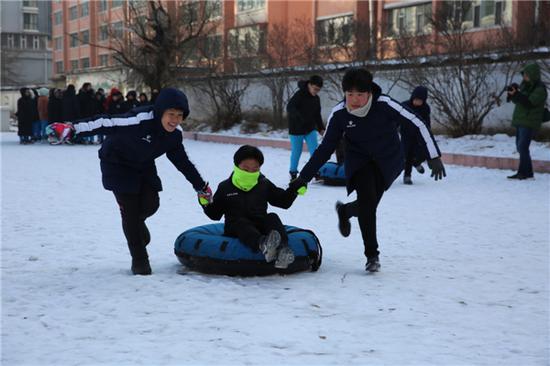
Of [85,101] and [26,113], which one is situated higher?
[85,101]

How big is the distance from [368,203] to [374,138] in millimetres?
496

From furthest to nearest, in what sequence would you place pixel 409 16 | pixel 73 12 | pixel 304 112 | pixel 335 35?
1. pixel 73 12
2. pixel 409 16
3. pixel 335 35
4. pixel 304 112

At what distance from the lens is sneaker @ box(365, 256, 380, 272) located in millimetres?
5312

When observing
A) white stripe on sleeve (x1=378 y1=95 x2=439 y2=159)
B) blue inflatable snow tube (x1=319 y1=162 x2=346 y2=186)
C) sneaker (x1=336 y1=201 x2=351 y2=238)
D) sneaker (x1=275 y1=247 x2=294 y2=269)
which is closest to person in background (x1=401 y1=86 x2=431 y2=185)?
blue inflatable snow tube (x1=319 y1=162 x2=346 y2=186)

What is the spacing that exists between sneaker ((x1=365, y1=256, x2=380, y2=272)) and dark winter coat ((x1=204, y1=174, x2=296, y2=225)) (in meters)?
0.75

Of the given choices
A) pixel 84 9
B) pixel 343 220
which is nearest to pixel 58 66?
pixel 84 9

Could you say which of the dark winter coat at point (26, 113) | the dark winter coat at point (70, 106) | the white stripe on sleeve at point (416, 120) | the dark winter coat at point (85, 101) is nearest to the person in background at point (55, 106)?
the dark winter coat at point (70, 106)

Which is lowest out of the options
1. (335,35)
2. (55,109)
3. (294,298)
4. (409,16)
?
(294,298)

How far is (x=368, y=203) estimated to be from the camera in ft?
17.6

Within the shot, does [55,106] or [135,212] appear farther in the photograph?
[55,106]

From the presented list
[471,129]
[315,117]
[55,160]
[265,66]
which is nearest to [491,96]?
[471,129]

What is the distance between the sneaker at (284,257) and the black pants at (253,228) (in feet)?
0.31

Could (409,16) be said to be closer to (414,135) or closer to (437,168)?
(414,135)

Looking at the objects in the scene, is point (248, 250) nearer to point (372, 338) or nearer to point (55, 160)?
point (372, 338)
